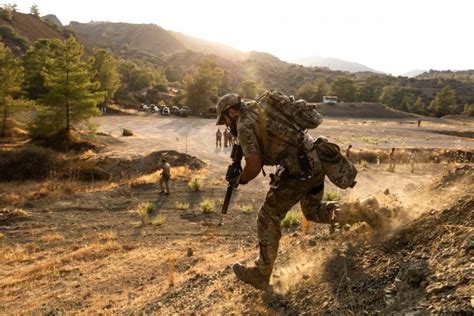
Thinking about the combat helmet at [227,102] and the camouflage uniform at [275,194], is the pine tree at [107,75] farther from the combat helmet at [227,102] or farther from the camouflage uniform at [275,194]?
the camouflage uniform at [275,194]

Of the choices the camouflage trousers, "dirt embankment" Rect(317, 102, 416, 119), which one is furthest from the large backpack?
"dirt embankment" Rect(317, 102, 416, 119)

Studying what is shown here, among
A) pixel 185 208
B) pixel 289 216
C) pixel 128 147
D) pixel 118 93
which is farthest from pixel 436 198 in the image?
pixel 118 93

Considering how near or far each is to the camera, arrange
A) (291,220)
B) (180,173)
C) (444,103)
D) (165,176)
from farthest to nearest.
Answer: (444,103)
(180,173)
(165,176)
(291,220)

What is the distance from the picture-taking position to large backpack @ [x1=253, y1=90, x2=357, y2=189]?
3705 mm

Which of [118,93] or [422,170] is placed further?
[118,93]

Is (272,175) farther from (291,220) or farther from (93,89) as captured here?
(93,89)

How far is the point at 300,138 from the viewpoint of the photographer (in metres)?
3.73

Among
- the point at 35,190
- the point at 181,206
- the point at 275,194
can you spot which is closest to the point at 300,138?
the point at 275,194

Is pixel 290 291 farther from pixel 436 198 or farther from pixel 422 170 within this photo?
pixel 422 170

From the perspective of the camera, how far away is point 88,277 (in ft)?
22.6

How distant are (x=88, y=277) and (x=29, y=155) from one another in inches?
799

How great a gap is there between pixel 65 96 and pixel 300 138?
2680 centimetres

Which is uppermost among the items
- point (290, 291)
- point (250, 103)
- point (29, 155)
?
point (250, 103)

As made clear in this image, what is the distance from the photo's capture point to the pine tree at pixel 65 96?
2677 centimetres
